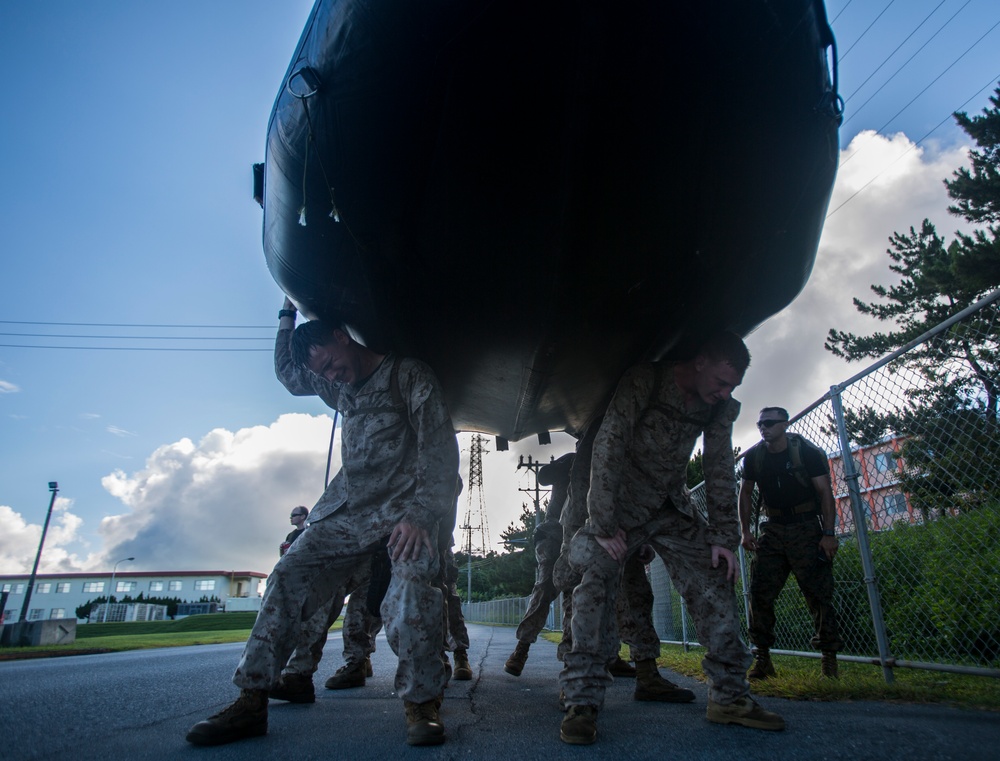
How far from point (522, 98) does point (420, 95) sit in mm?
347

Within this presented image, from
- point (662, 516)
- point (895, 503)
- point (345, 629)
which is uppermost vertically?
point (895, 503)

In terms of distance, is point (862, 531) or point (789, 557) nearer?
point (862, 531)

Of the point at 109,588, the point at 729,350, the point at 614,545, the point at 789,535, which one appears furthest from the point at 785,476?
the point at 109,588

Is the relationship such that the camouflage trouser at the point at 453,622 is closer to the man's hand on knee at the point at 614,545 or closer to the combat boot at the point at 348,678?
the combat boot at the point at 348,678

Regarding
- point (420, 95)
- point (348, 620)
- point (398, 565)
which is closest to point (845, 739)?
point (398, 565)

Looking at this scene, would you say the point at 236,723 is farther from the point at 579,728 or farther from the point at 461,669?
the point at 461,669

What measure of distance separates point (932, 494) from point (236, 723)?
13.6ft


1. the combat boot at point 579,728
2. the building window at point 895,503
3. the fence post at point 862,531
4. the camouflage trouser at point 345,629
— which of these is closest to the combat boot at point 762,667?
the fence post at point 862,531

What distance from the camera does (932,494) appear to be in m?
3.94

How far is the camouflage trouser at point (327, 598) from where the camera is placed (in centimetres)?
239

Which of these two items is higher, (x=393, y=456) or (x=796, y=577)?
(x=393, y=456)

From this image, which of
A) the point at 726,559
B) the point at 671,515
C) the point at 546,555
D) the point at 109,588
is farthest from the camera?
the point at 109,588

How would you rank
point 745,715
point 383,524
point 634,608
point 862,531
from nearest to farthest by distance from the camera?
1. point 745,715
2. point 383,524
3. point 634,608
4. point 862,531

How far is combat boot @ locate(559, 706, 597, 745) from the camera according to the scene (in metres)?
2.27
